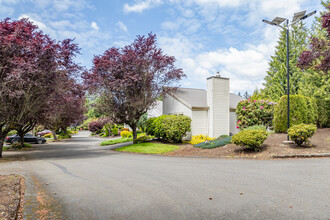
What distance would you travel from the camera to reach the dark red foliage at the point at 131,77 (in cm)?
1688

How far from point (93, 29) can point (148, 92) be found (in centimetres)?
600

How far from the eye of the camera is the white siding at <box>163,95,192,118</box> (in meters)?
20.1

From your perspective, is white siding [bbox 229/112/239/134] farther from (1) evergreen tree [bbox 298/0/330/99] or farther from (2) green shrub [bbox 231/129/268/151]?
(2) green shrub [bbox 231/129/268/151]

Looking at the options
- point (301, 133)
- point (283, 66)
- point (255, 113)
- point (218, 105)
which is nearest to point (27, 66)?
point (301, 133)

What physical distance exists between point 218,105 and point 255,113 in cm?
354

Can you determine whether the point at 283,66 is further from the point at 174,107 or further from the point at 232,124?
the point at 174,107

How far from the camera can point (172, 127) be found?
57.4 feet

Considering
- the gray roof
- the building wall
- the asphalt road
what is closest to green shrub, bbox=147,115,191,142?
the gray roof

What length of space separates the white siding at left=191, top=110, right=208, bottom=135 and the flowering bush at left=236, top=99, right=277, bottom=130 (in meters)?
3.11

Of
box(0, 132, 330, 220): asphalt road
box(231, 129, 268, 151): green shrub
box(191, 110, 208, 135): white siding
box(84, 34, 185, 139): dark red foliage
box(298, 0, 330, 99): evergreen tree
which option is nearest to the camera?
box(0, 132, 330, 220): asphalt road

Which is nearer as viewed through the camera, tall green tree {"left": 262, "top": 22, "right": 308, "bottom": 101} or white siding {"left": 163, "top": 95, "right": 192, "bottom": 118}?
white siding {"left": 163, "top": 95, "right": 192, "bottom": 118}

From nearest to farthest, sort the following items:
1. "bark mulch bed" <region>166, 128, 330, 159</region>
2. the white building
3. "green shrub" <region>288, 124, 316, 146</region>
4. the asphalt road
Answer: the asphalt road → "bark mulch bed" <region>166, 128, 330, 159</region> → "green shrub" <region>288, 124, 316, 146</region> → the white building

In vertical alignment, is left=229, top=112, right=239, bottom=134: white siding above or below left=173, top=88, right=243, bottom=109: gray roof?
below

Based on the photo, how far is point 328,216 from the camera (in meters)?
3.99
